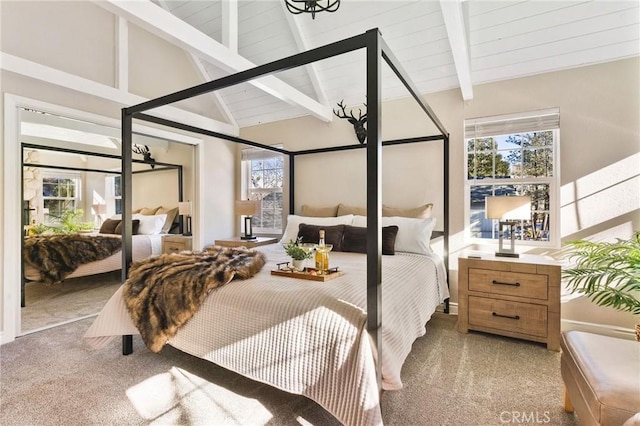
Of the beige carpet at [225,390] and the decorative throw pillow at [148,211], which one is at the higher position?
the decorative throw pillow at [148,211]

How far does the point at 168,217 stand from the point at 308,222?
2290mm

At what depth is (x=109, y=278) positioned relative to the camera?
179 inches

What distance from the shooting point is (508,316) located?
265 centimetres

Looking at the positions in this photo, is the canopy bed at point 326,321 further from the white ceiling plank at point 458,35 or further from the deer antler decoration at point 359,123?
the deer antler decoration at point 359,123

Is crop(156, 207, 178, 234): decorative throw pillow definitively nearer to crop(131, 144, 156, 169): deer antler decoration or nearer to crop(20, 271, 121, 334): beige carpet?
crop(131, 144, 156, 169): deer antler decoration

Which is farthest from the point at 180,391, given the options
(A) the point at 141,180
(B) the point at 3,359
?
(A) the point at 141,180

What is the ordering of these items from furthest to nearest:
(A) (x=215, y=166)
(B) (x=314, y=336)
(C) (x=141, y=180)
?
(A) (x=215, y=166), (C) (x=141, y=180), (B) (x=314, y=336)

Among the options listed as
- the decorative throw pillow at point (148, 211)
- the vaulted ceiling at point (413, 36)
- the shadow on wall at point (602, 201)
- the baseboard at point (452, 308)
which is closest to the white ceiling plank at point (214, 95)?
the vaulted ceiling at point (413, 36)

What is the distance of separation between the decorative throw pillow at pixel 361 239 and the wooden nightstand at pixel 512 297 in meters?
0.64

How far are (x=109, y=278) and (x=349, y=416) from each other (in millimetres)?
4475

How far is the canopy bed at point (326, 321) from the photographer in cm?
142

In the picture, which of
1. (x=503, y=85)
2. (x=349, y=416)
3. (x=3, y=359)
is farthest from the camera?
(x=503, y=85)

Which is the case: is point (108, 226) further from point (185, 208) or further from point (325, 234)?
point (325, 234)

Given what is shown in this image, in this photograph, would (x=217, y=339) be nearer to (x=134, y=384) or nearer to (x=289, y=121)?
(x=134, y=384)
